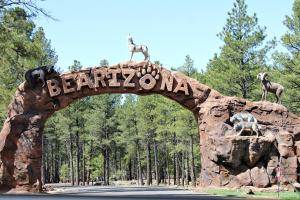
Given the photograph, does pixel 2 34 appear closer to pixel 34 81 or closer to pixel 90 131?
pixel 34 81

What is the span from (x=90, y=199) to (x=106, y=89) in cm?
2041

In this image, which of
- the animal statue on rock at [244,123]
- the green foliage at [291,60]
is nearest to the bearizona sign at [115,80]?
the animal statue on rock at [244,123]

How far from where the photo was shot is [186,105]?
23688 millimetres

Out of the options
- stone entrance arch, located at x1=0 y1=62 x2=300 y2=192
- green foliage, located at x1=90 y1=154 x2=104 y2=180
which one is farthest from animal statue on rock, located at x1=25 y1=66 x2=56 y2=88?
green foliage, located at x1=90 y1=154 x2=104 y2=180

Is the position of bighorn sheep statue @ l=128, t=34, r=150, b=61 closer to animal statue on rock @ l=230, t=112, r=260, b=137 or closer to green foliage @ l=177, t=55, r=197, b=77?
animal statue on rock @ l=230, t=112, r=260, b=137

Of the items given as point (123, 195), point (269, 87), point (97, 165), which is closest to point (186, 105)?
point (269, 87)

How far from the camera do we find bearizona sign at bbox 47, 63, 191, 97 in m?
22.9

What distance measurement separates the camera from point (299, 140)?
22.8 m

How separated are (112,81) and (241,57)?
43.2 ft

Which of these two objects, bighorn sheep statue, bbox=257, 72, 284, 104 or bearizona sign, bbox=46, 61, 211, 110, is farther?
bighorn sheep statue, bbox=257, 72, 284, 104

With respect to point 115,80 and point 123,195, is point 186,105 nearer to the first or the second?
point 115,80

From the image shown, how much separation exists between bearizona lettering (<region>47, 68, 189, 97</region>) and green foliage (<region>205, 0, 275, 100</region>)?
10267 mm

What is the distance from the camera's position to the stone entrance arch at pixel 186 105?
21562 millimetres

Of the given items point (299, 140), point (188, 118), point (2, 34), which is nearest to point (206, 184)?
point (299, 140)
